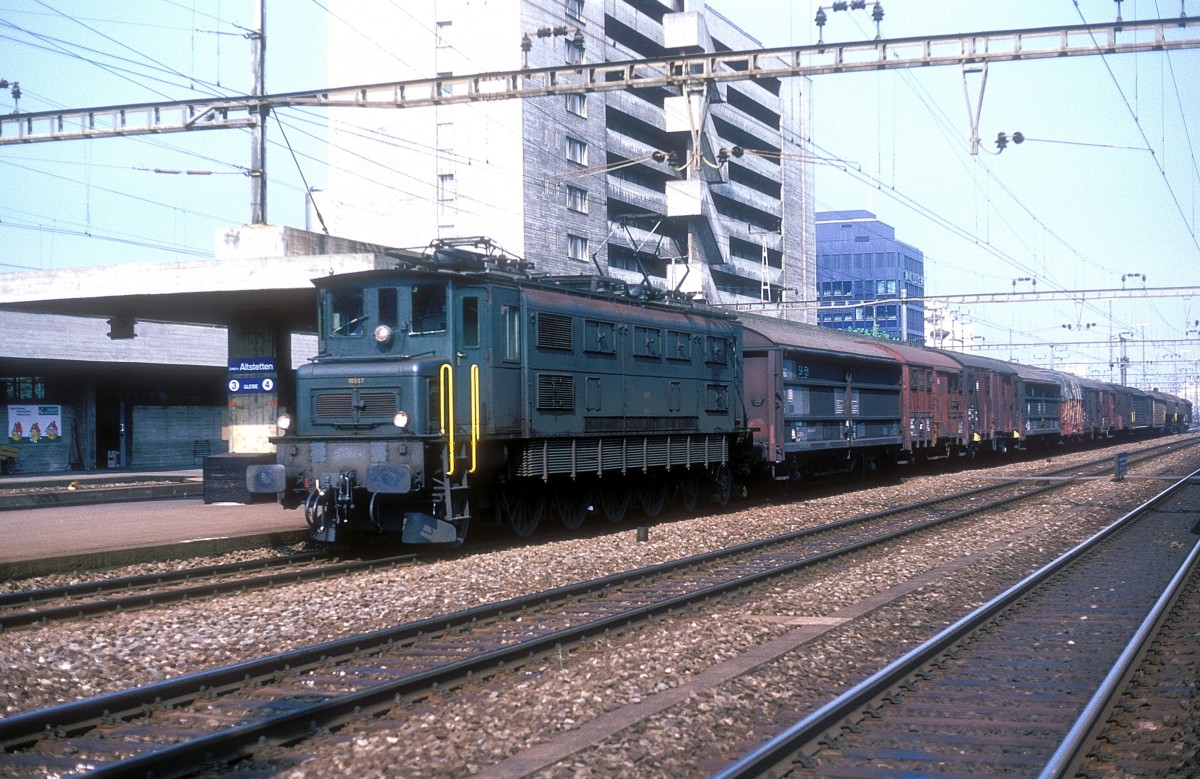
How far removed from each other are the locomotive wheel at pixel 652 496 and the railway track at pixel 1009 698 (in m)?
8.65

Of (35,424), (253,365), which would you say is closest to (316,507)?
(253,365)

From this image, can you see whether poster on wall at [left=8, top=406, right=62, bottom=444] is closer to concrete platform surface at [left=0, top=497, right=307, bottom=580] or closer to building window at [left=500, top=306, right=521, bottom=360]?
concrete platform surface at [left=0, top=497, right=307, bottom=580]

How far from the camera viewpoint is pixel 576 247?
6184 cm

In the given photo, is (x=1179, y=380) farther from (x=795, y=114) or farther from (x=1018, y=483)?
(x=1018, y=483)

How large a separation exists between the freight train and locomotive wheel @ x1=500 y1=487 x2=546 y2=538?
3 centimetres

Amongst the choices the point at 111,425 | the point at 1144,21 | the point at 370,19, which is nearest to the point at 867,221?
the point at 370,19

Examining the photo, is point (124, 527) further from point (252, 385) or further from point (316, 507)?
point (252, 385)

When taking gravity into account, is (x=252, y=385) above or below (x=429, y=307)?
below

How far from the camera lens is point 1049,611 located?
38.7 ft

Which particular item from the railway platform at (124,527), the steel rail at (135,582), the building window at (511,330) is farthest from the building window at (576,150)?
the steel rail at (135,582)

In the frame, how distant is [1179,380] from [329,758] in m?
140

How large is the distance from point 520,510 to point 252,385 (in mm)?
9355

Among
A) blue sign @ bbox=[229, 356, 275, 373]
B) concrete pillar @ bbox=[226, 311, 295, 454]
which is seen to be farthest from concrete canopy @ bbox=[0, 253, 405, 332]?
blue sign @ bbox=[229, 356, 275, 373]

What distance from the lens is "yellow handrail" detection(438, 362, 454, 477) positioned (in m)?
14.9
